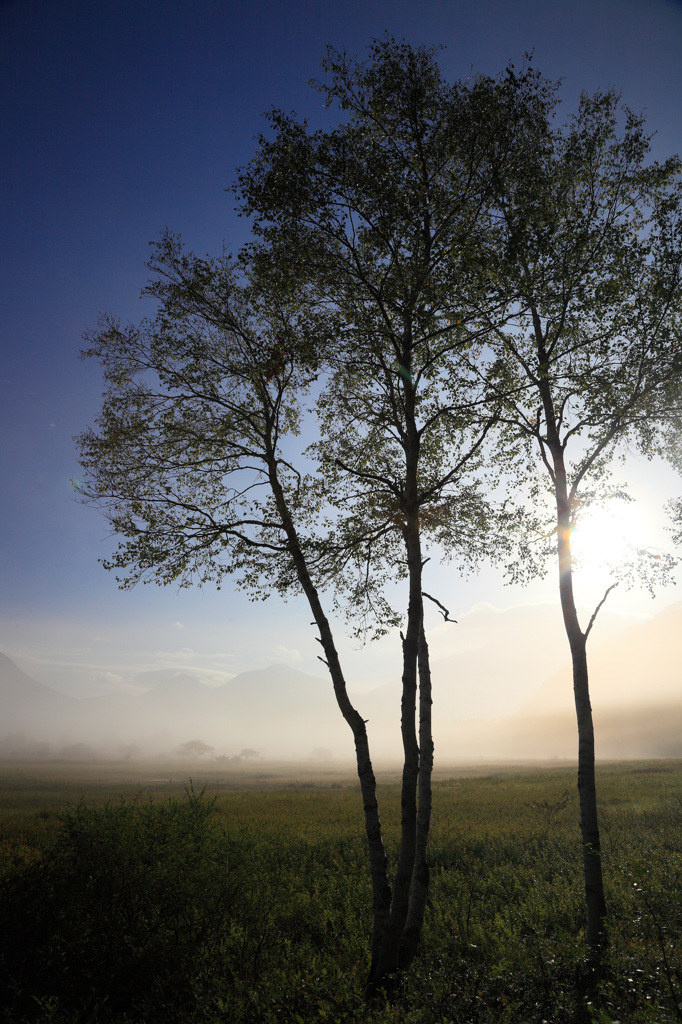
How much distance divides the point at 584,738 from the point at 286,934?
736cm

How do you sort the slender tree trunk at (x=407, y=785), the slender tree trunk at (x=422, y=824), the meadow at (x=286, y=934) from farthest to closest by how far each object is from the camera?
the slender tree trunk at (x=422, y=824)
the slender tree trunk at (x=407, y=785)
the meadow at (x=286, y=934)

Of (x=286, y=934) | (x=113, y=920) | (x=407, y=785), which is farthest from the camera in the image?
(x=286, y=934)

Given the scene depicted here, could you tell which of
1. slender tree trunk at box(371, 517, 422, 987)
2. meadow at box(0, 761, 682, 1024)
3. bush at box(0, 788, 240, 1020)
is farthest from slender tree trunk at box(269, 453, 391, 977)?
bush at box(0, 788, 240, 1020)

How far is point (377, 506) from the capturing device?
11.2m

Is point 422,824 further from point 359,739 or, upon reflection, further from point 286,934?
point 286,934

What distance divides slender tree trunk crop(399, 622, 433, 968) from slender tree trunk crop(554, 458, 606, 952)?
8.73 ft

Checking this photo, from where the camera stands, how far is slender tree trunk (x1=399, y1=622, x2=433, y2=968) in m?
8.50

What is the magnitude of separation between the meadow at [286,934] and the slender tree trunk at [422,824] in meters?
0.39

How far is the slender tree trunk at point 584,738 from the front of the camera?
8.46 m

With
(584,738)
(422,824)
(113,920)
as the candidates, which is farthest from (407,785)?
(113,920)

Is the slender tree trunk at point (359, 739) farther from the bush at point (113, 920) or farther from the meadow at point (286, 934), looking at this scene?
the bush at point (113, 920)

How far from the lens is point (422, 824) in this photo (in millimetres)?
9375

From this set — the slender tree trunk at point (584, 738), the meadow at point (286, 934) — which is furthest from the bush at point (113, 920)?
the slender tree trunk at point (584, 738)

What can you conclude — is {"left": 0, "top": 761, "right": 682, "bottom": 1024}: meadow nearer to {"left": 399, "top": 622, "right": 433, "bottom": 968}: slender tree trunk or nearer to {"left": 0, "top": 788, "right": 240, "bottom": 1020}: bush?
{"left": 0, "top": 788, "right": 240, "bottom": 1020}: bush
